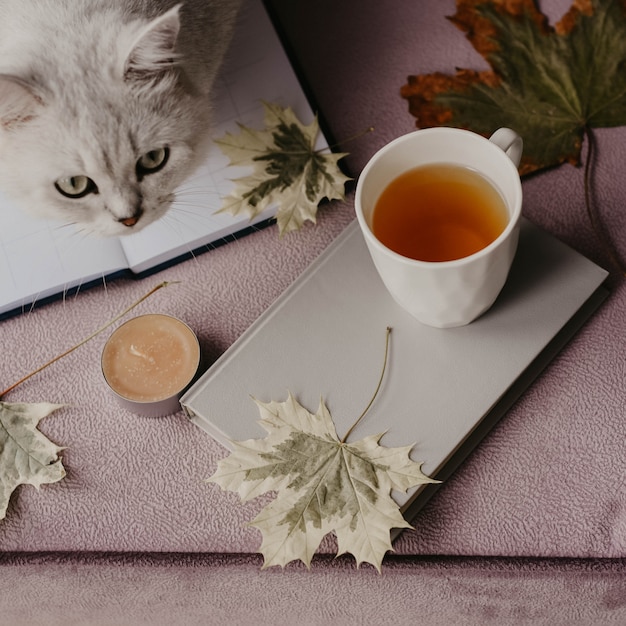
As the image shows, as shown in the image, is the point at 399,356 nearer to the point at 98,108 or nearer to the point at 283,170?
the point at 283,170

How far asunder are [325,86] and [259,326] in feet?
0.97

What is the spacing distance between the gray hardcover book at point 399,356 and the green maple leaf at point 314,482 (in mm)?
15

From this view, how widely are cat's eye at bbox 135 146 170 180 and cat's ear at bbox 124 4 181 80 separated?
0.07m

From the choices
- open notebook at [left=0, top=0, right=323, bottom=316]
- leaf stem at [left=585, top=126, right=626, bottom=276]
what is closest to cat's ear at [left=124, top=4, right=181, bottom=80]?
A: open notebook at [left=0, top=0, right=323, bottom=316]

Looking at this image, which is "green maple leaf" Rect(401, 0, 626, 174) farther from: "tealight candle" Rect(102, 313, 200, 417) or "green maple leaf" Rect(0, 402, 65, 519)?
"green maple leaf" Rect(0, 402, 65, 519)

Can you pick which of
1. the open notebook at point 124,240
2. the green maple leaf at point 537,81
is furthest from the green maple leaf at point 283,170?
the green maple leaf at point 537,81

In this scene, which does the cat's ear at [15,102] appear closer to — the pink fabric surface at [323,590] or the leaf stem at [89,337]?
the leaf stem at [89,337]

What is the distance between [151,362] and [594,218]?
47 cm

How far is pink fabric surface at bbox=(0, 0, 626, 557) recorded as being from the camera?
73 cm

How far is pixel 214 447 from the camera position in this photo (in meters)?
0.76

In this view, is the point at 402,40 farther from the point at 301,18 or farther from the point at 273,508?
the point at 273,508

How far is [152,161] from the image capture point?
716 millimetres

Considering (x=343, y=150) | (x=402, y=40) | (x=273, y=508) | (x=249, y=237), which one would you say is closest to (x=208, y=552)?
(x=273, y=508)

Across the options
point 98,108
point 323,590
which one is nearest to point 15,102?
point 98,108
